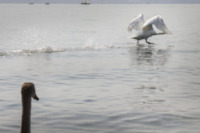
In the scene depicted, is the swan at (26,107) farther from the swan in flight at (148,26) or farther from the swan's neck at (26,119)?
the swan in flight at (148,26)

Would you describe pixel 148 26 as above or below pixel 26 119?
below

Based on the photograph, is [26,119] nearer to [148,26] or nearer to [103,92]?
[103,92]

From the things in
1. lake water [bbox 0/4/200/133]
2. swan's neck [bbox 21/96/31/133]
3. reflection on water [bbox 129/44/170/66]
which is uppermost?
swan's neck [bbox 21/96/31/133]

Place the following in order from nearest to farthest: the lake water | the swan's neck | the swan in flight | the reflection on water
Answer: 1. the swan's neck
2. the lake water
3. the reflection on water
4. the swan in flight

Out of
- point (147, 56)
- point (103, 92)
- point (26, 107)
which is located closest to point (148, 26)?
point (147, 56)

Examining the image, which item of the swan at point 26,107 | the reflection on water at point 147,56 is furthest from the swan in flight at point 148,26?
the swan at point 26,107

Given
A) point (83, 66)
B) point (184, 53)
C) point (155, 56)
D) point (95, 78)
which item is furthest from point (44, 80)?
point (184, 53)

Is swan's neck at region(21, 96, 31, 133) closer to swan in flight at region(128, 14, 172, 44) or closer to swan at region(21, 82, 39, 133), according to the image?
swan at region(21, 82, 39, 133)

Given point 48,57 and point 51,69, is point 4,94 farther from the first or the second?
point 48,57

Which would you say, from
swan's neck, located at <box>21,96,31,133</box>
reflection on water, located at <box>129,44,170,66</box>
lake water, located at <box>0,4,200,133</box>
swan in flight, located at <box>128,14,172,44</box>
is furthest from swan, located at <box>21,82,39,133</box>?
swan in flight, located at <box>128,14,172,44</box>

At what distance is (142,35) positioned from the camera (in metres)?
40.9

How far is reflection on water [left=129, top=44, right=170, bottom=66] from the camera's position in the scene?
30.1m

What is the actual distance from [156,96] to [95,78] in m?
5.46

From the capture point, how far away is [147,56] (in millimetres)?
33500
